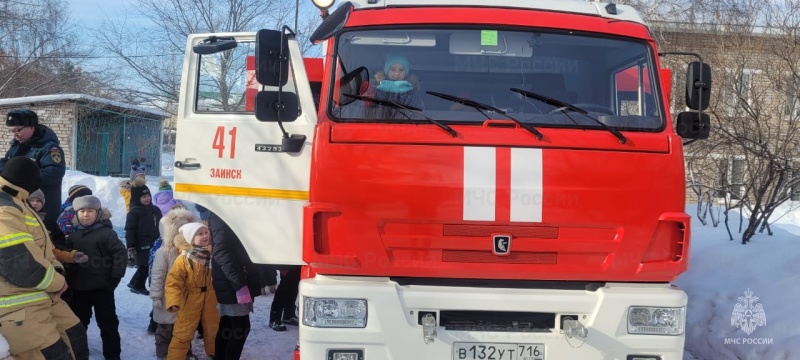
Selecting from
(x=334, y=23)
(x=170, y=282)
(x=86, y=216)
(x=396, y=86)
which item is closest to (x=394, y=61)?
(x=396, y=86)

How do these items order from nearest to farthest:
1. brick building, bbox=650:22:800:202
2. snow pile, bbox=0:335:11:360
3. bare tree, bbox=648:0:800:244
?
1. snow pile, bbox=0:335:11:360
2. bare tree, bbox=648:0:800:244
3. brick building, bbox=650:22:800:202

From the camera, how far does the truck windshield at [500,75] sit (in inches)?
153

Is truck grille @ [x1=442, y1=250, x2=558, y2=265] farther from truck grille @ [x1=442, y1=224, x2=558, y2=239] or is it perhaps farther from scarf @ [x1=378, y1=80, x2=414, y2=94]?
scarf @ [x1=378, y1=80, x2=414, y2=94]

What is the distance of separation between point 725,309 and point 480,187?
3.67 meters

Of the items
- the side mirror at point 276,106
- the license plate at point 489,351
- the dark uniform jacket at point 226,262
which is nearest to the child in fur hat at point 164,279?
the dark uniform jacket at point 226,262

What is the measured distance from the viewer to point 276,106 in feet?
12.9

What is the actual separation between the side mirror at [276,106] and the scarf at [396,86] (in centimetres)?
52

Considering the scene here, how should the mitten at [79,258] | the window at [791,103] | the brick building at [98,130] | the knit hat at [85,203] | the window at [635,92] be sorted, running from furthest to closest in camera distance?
the brick building at [98,130] < the window at [791,103] < the knit hat at [85,203] < the mitten at [79,258] < the window at [635,92]

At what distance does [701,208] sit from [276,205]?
7.75m

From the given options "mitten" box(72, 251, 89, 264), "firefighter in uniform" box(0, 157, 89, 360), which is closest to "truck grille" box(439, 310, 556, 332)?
"firefighter in uniform" box(0, 157, 89, 360)

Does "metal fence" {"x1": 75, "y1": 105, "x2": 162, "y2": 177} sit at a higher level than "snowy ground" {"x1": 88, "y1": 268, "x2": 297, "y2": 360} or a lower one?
higher

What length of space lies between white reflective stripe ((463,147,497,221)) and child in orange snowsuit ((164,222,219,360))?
2676mm

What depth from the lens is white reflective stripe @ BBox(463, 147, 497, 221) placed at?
11.8 feet

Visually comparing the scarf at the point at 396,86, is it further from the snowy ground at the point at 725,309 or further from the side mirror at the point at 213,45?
the snowy ground at the point at 725,309
